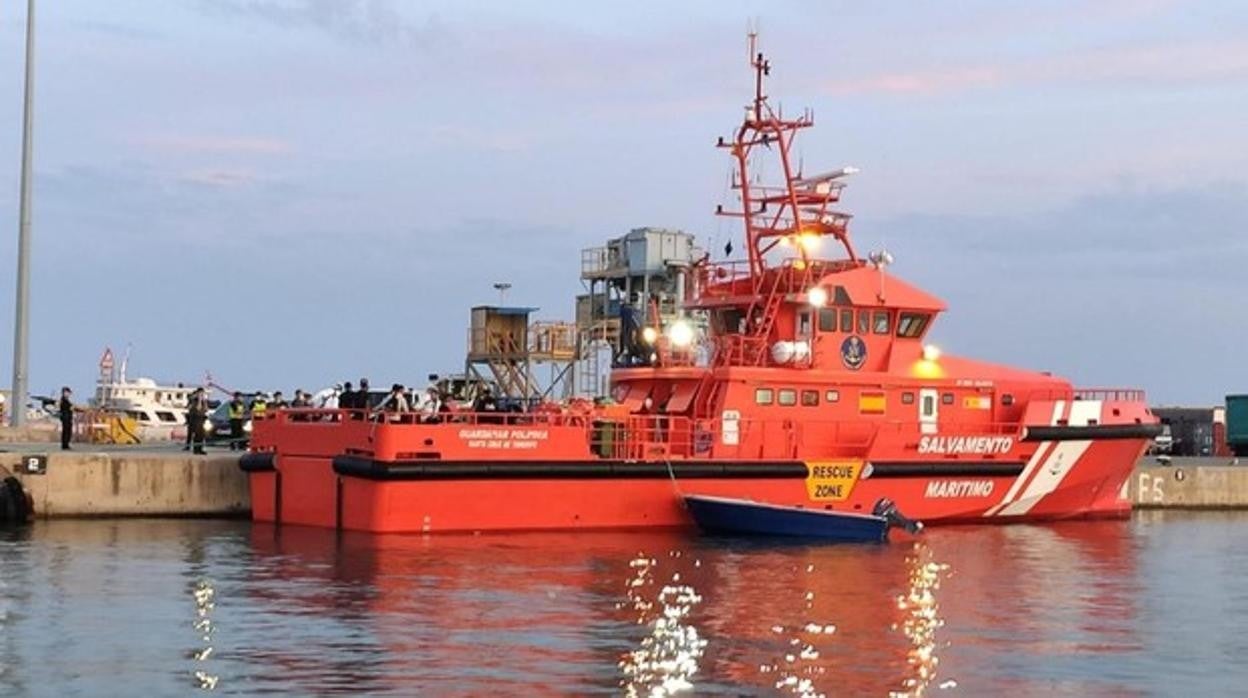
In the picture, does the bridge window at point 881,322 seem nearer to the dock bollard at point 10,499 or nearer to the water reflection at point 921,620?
the water reflection at point 921,620

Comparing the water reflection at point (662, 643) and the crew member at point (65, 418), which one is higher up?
the crew member at point (65, 418)

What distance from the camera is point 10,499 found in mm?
22156

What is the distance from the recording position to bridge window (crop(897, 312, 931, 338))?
80.5ft

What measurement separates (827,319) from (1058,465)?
14.2 feet

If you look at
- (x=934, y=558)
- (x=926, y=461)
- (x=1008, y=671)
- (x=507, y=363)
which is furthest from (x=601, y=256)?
(x=1008, y=671)

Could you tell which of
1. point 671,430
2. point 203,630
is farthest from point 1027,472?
point 203,630

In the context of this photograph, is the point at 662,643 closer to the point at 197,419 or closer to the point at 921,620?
the point at 921,620

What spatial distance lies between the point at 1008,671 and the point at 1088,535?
11.9 m

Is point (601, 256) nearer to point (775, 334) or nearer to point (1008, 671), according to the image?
point (775, 334)

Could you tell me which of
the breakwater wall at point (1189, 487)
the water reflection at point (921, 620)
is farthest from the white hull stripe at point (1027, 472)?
the breakwater wall at point (1189, 487)

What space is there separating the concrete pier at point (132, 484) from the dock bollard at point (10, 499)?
0.11 metres

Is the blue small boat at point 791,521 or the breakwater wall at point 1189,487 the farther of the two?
the breakwater wall at point 1189,487

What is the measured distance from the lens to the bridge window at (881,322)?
79.8 feet

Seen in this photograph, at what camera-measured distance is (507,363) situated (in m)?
47.2
